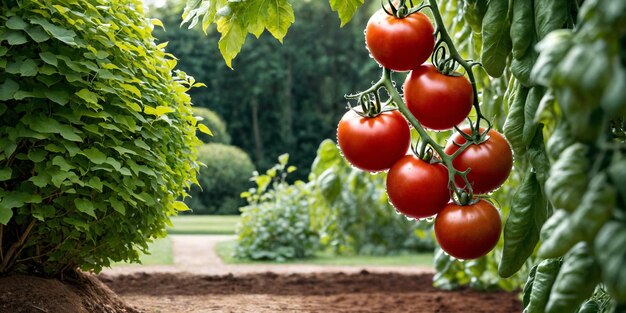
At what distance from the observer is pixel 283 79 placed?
82.2ft

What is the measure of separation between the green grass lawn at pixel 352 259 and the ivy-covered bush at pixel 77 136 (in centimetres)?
523

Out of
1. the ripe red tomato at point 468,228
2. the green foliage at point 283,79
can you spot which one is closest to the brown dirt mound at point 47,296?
the ripe red tomato at point 468,228

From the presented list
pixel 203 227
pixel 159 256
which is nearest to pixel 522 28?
pixel 159 256

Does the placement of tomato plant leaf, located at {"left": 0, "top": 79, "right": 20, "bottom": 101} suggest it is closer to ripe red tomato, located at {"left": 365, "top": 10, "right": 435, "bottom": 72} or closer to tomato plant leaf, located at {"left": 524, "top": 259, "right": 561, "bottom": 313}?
ripe red tomato, located at {"left": 365, "top": 10, "right": 435, "bottom": 72}

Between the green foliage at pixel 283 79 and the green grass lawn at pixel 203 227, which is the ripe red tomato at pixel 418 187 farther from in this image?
the green foliage at pixel 283 79

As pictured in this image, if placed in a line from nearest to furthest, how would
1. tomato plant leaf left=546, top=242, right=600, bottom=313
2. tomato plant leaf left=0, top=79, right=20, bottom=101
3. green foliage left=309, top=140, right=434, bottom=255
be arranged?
1. tomato plant leaf left=546, top=242, right=600, bottom=313
2. tomato plant leaf left=0, top=79, right=20, bottom=101
3. green foliage left=309, top=140, right=434, bottom=255

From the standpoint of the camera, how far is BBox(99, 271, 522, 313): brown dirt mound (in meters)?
3.49

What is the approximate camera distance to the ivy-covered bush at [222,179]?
662 inches

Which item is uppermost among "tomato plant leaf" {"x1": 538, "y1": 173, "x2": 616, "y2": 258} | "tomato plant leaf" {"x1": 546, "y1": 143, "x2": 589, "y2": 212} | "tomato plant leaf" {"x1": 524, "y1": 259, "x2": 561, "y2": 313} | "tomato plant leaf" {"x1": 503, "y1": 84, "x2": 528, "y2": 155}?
"tomato plant leaf" {"x1": 503, "y1": 84, "x2": 528, "y2": 155}

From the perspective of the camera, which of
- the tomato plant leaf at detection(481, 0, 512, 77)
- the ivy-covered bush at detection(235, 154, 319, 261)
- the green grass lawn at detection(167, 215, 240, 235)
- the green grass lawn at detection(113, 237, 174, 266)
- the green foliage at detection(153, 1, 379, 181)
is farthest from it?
the green foliage at detection(153, 1, 379, 181)

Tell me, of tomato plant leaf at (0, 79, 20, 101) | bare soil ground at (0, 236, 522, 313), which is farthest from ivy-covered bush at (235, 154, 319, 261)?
tomato plant leaf at (0, 79, 20, 101)

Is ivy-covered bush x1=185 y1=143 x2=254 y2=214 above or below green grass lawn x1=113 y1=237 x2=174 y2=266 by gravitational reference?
above

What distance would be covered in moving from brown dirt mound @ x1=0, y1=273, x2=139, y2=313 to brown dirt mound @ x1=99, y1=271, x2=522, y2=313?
33cm

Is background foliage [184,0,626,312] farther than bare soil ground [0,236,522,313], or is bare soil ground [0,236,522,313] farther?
bare soil ground [0,236,522,313]
